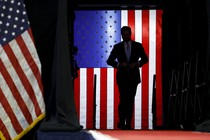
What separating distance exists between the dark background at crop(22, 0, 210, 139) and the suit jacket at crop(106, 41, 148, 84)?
0.61 metres

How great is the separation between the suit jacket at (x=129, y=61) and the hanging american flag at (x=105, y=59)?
143 centimetres

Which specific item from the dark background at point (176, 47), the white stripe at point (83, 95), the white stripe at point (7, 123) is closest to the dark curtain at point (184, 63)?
the dark background at point (176, 47)

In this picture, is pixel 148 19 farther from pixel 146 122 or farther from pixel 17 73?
pixel 17 73

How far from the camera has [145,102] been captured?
886cm

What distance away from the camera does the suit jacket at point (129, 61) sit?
22.7ft

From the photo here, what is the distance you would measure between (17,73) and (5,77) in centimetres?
13

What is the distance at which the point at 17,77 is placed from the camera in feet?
17.0

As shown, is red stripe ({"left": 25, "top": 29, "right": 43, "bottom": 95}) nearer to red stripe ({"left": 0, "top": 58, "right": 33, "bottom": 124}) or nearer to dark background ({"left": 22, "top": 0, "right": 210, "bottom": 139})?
dark background ({"left": 22, "top": 0, "right": 210, "bottom": 139})

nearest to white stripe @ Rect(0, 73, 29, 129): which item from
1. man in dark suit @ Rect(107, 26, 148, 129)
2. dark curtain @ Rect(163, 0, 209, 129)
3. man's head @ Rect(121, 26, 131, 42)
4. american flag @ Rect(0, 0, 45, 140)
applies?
american flag @ Rect(0, 0, 45, 140)

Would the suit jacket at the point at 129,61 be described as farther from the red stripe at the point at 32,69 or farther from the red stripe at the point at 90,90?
the red stripe at the point at 32,69

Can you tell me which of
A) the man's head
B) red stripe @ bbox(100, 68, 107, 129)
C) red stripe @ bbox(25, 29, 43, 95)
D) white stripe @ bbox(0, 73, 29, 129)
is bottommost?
red stripe @ bbox(100, 68, 107, 129)

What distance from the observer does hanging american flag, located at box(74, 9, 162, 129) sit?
8.63m

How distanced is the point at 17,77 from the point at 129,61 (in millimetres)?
2315

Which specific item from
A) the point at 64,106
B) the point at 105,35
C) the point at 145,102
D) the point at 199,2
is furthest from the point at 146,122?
the point at 64,106
